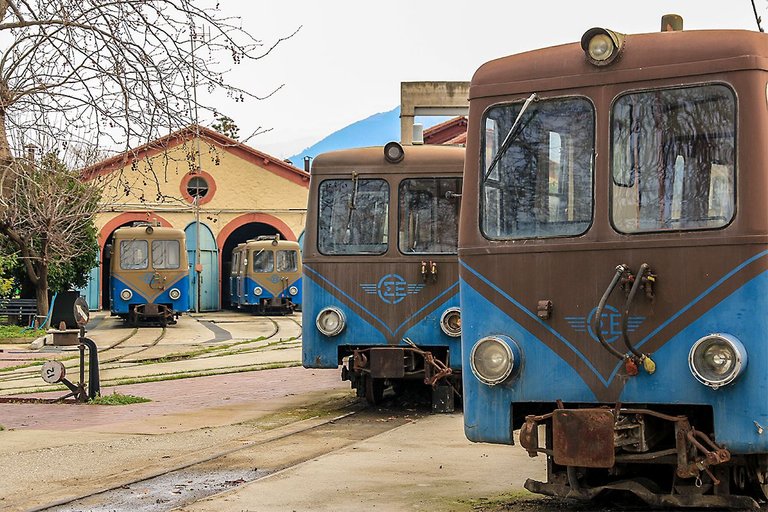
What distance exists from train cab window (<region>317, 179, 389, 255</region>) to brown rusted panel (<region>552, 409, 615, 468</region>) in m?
6.36

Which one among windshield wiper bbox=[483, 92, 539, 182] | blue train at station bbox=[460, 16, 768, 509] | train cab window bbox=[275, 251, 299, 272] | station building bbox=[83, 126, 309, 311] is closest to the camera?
blue train at station bbox=[460, 16, 768, 509]

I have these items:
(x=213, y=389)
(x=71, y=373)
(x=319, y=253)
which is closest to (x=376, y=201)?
(x=319, y=253)

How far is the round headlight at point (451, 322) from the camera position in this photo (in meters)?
12.6

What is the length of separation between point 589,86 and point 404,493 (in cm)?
302

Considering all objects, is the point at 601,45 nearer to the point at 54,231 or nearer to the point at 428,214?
the point at 428,214

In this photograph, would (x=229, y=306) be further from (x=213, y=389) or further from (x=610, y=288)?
(x=610, y=288)

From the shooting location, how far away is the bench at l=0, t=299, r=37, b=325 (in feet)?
107

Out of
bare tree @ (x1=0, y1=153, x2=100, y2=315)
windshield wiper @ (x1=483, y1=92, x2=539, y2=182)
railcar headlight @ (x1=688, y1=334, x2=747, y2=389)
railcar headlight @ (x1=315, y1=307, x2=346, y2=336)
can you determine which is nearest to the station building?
bare tree @ (x1=0, y1=153, x2=100, y2=315)

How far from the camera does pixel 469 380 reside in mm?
7184

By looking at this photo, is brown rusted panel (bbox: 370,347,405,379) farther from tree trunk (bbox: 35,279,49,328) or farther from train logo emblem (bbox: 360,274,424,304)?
tree trunk (bbox: 35,279,49,328)

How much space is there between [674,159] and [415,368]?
648 centimetres

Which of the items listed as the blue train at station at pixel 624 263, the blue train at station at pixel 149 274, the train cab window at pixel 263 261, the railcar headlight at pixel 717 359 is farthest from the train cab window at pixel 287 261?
the railcar headlight at pixel 717 359

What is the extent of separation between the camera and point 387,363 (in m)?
12.6

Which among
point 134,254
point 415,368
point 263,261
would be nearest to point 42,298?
point 134,254
